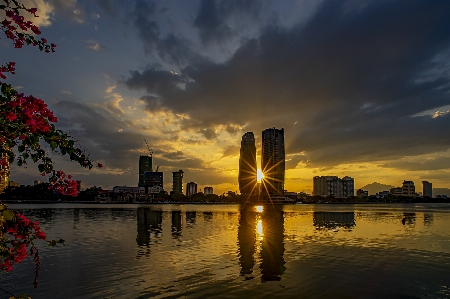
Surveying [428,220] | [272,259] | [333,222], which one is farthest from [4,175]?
[428,220]

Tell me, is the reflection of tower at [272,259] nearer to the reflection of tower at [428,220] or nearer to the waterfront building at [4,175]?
the waterfront building at [4,175]

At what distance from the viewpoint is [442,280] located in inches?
1246

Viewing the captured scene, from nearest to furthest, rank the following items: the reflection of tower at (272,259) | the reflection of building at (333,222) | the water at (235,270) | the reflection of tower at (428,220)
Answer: the water at (235,270) < the reflection of tower at (272,259) < the reflection of building at (333,222) < the reflection of tower at (428,220)

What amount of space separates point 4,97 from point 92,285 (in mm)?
25883

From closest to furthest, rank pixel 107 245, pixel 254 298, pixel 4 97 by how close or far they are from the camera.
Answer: pixel 4 97 → pixel 254 298 → pixel 107 245

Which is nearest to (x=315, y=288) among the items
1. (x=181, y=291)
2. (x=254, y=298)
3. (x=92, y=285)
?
(x=254, y=298)

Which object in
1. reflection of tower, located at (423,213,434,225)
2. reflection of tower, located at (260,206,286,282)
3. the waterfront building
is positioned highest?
the waterfront building

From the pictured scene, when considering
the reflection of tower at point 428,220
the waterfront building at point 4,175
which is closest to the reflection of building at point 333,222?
the reflection of tower at point 428,220

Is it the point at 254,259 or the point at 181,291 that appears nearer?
the point at 181,291

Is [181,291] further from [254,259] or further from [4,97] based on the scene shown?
[4,97]

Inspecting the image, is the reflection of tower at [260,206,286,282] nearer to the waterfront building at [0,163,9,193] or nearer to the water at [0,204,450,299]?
the water at [0,204,450,299]

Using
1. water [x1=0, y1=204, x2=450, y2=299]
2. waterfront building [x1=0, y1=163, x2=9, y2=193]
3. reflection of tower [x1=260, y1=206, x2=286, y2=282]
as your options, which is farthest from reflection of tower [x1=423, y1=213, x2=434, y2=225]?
waterfront building [x1=0, y1=163, x2=9, y2=193]

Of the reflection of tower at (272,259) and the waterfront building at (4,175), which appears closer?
the waterfront building at (4,175)

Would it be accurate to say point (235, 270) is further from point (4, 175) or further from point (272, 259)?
point (4, 175)
